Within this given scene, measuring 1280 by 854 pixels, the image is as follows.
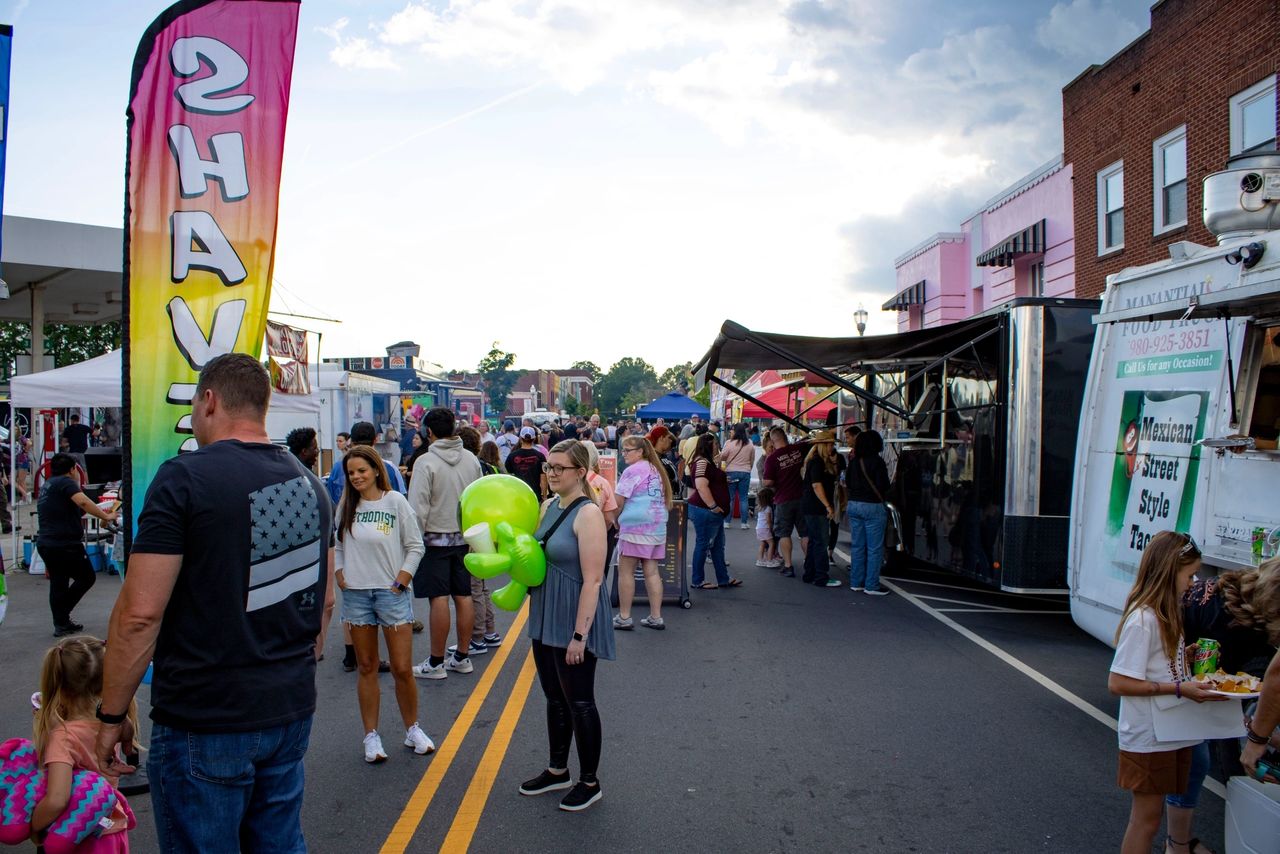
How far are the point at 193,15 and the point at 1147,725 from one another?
5727 mm

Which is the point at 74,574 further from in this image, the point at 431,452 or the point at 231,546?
the point at 231,546

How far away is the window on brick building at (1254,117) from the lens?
12.9 meters

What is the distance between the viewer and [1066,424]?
830 cm

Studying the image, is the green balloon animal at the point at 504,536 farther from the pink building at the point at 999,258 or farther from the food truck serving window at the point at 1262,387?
the pink building at the point at 999,258

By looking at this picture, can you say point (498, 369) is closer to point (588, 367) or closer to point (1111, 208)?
point (588, 367)

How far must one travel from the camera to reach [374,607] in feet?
17.6

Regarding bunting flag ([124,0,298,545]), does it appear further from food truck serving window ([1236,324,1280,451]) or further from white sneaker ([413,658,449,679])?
food truck serving window ([1236,324,1280,451])

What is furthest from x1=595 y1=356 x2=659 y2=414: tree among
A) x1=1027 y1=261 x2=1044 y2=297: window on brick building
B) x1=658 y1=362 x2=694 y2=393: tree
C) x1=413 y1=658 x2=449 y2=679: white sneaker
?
x1=413 y1=658 x2=449 y2=679: white sneaker

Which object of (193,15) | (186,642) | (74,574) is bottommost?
(74,574)

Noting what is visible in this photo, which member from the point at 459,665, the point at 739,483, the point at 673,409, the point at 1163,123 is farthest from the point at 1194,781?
the point at 673,409

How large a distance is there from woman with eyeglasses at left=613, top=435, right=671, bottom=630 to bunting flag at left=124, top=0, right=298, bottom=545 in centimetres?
413

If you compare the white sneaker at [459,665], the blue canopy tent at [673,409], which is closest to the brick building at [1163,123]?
the blue canopy tent at [673,409]

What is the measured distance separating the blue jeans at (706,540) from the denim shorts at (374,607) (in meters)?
5.43

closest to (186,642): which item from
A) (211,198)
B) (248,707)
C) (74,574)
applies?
(248,707)
